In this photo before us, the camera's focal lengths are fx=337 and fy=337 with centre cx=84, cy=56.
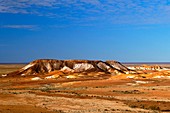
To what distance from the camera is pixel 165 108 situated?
33.2 m

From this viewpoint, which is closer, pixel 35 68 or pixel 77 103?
pixel 77 103

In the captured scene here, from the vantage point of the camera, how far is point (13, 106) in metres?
32.2

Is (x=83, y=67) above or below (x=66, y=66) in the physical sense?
below

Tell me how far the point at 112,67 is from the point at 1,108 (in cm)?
9965

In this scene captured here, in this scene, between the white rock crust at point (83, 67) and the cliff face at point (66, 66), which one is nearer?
the cliff face at point (66, 66)

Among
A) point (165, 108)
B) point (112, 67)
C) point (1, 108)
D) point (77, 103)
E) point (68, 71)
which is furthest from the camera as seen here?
point (112, 67)

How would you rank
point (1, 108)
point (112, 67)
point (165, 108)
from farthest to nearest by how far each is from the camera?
1. point (112, 67)
2. point (165, 108)
3. point (1, 108)

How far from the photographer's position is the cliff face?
384ft

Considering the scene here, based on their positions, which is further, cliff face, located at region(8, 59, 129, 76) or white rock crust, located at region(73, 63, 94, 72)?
white rock crust, located at region(73, 63, 94, 72)

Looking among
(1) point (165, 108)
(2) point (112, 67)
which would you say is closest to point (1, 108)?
(1) point (165, 108)

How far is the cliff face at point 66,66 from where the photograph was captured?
117 meters

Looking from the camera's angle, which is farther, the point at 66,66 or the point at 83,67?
the point at 83,67

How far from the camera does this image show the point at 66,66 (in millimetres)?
121375

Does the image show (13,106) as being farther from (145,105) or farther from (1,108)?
(145,105)
